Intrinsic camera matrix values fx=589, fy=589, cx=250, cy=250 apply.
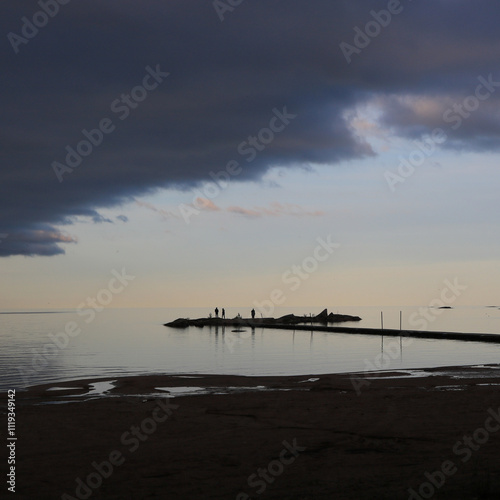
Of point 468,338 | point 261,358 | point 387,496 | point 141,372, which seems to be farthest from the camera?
point 468,338

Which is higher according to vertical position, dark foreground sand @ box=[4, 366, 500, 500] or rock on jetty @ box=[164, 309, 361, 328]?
rock on jetty @ box=[164, 309, 361, 328]

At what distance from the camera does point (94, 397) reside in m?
25.9

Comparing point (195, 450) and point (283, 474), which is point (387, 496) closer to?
point (283, 474)

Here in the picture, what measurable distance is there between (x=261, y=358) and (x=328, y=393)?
25794mm

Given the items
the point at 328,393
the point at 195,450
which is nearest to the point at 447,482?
the point at 195,450

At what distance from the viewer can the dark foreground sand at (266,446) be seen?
11578mm

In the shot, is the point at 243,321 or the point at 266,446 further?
the point at 243,321

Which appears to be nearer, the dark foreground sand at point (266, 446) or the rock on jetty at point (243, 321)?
the dark foreground sand at point (266, 446)

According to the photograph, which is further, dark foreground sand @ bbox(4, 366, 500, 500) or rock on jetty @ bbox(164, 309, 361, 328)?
rock on jetty @ bbox(164, 309, 361, 328)

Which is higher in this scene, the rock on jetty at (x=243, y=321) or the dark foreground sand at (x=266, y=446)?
the rock on jetty at (x=243, y=321)

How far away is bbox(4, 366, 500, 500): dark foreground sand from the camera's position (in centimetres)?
1158

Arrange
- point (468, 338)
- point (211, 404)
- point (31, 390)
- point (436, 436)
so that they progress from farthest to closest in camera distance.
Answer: point (468, 338), point (31, 390), point (211, 404), point (436, 436)

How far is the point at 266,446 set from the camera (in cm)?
1520

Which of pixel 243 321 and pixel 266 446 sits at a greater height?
pixel 243 321
